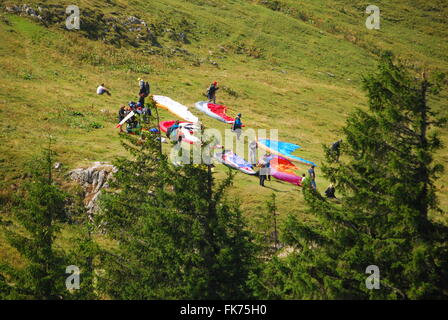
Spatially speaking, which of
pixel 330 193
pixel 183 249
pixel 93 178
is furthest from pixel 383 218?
pixel 93 178

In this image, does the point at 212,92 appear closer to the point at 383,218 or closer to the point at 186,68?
the point at 186,68

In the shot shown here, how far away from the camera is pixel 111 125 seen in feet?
107

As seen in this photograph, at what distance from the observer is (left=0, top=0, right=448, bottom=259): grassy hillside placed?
2892 cm

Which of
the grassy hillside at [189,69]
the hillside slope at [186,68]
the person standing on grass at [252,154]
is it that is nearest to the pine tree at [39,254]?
the grassy hillside at [189,69]

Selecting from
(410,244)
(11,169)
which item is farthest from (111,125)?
(410,244)

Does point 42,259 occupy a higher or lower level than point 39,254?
lower

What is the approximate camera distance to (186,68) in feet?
168

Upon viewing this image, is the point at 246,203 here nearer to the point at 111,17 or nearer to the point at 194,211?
the point at 194,211

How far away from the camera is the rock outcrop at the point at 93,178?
24394mm

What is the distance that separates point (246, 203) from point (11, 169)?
13.5 metres

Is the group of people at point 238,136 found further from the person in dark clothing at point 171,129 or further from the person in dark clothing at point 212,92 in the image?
the person in dark clothing at point 212,92

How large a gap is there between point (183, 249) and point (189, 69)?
3833 cm

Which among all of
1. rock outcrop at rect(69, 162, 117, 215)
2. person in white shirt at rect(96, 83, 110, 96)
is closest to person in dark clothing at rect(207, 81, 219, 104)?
person in white shirt at rect(96, 83, 110, 96)
